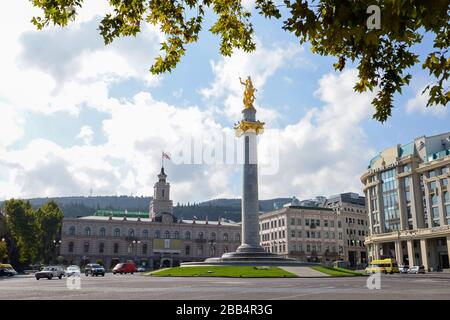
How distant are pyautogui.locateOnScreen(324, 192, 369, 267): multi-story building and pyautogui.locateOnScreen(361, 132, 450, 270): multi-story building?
1988 centimetres

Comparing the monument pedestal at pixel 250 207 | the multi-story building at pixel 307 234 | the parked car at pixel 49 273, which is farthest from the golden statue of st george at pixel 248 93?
the multi-story building at pixel 307 234

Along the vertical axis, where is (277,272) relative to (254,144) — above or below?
below

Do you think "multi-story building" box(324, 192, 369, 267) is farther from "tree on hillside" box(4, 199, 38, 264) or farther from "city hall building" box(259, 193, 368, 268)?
"tree on hillside" box(4, 199, 38, 264)

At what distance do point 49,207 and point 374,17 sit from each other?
103388 millimetres

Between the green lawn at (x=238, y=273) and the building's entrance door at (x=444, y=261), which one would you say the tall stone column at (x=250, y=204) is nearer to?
the green lawn at (x=238, y=273)

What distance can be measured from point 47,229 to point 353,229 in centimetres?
7501

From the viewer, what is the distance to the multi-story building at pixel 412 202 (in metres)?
76.2

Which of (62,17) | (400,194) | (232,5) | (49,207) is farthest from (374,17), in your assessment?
(49,207)

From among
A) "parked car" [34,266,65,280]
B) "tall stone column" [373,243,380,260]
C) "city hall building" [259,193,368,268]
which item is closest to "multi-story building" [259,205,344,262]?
"city hall building" [259,193,368,268]

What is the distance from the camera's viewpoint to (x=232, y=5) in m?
11.3

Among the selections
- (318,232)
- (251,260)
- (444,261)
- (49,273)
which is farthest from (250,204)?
(318,232)

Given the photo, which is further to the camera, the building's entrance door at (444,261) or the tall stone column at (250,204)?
the building's entrance door at (444,261)

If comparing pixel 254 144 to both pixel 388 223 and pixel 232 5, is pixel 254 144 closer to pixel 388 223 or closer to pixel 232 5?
pixel 388 223

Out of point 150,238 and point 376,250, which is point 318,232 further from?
point 150,238
